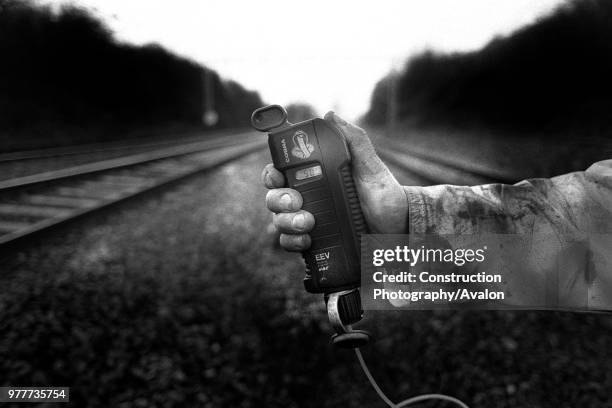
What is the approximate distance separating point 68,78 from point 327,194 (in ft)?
65.9

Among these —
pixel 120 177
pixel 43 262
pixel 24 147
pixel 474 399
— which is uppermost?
pixel 24 147

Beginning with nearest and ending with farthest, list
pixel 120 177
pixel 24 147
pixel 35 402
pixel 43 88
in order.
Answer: pixel 35 402 → pixel 120 177 → pixel 24 147 → pixel 43 88

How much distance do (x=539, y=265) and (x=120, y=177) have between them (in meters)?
8.07

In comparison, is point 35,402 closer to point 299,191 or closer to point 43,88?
point 299,191

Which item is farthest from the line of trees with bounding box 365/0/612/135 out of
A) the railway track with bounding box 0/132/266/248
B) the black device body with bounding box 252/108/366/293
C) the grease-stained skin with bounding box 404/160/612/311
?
the railway track with bounding box 0/132/266/248

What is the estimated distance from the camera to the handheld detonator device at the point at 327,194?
141 centimetres

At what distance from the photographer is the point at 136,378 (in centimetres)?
267

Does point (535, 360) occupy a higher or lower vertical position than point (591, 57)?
lower

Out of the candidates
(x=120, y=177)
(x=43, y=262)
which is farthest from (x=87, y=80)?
(x=43, y=262)

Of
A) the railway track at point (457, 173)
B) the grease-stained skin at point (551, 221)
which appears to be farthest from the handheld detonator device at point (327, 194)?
the railway track at point (457, 173)

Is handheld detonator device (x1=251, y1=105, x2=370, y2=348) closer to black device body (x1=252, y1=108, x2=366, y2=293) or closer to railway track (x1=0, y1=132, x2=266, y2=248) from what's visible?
black device body (x1=252, y1=108, x2=366, y2=293)

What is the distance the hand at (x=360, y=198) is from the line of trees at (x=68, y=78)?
1069 cm

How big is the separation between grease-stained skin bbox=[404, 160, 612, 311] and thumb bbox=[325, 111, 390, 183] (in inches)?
6.5

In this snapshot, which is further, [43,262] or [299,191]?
[43,262]
